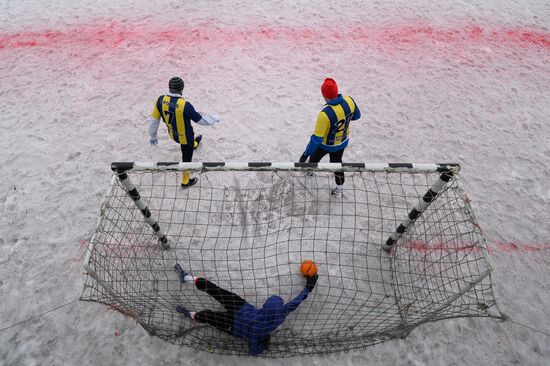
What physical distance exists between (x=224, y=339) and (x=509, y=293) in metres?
3.76

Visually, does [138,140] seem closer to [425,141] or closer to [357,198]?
[357,198]

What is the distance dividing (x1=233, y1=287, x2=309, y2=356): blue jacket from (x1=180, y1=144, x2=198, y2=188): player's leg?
236cm

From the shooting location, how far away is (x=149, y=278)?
14.5ft

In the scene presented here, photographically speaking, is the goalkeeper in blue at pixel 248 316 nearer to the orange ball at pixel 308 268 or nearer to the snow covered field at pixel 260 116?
the orange ball at pixel 308 268

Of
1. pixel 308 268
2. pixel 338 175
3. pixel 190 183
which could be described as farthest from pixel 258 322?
pixel 190 183

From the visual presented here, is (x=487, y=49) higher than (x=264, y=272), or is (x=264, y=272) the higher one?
(x=487, y=49)

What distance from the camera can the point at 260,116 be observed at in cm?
660

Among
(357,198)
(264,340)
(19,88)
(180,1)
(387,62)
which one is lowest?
(264,340)

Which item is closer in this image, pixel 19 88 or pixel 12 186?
pixel 12 186

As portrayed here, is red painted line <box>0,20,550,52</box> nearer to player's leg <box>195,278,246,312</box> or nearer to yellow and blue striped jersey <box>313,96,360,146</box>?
yellow and blue striped jersey <box>313,96,360,146</box>

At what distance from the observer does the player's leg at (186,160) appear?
4.97 metres

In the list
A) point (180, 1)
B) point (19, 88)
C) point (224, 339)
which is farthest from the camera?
point (180, 1)

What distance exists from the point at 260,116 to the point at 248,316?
4068mm

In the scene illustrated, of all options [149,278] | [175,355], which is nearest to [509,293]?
[175,355]
